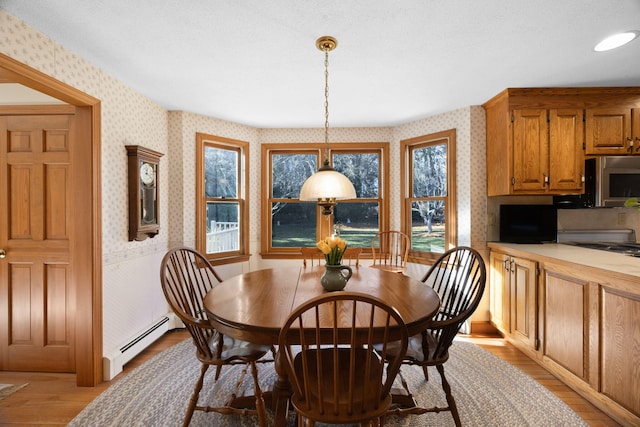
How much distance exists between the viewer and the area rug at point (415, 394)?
1949mm

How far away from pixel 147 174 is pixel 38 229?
0.91 m

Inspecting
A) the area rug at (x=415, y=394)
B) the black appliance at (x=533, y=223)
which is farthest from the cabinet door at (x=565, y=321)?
the black appliance at (x=533, y=223)

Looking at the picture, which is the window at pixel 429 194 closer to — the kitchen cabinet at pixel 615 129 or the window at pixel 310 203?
the window at pixel 310 203

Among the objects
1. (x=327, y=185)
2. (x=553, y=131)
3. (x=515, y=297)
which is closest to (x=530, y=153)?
(x=553, y=131)

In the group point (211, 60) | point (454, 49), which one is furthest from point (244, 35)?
point (454, 49)

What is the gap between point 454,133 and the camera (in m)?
3.53

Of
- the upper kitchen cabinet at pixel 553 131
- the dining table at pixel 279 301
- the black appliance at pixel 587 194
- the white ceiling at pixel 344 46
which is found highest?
the white ceiling at pixel 344 46

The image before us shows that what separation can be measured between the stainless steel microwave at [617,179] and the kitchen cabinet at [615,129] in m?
0.15

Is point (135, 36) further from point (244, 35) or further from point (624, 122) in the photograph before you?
point (624, 122)

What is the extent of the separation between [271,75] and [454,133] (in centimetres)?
214

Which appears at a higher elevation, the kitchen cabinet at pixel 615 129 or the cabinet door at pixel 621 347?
the kitchen cabinet at pixel 615 129

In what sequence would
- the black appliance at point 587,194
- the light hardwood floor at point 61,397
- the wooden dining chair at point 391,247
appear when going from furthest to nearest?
the wooden dining chair at point 391,247 < the black appliance at point 587,194 < the light hardwood floor at point 61,397

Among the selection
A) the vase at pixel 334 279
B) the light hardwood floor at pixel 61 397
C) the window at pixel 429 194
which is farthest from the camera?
the window at pixel 429 194

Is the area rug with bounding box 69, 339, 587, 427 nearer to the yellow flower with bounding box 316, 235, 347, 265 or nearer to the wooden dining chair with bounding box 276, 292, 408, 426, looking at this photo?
the wooden dining chair with bounding box 276, 292, 408, 426
